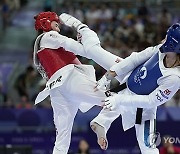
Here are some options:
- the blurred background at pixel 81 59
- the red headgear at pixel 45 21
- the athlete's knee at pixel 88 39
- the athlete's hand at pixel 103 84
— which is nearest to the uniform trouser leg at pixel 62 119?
the athlete's hand at pixel 103 84

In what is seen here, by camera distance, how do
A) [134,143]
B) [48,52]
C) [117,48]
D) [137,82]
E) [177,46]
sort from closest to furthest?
[177,46], [137,82], [48,52], [134,143], [117,48]

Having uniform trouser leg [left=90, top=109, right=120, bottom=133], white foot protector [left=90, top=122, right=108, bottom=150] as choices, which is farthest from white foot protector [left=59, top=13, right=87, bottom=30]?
white foot protector [left=90, top=122, right=108, bottom=150]

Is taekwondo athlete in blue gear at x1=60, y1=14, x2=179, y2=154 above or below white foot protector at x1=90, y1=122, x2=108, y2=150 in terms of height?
above

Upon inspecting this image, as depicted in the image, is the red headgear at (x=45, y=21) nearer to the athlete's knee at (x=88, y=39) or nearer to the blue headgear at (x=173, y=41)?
the athlete's knee at (x=88, y=39)

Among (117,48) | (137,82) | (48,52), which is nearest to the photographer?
(137,82)

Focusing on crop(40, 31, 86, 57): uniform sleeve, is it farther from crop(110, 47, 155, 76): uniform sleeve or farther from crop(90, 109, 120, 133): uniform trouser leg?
crop(90, 109, 120, 133): uniform trouser leg

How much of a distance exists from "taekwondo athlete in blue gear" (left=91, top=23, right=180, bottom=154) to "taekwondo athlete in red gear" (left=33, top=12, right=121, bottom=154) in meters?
0.30

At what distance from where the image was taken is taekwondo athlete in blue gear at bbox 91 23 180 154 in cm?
705

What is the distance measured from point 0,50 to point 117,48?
400cm

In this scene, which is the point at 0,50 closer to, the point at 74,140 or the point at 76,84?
the point at 74,140

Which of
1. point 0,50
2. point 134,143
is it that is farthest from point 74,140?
point 0,50

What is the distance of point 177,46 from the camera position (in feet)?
22.8

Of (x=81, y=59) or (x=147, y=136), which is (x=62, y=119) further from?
(x=81, y=59)

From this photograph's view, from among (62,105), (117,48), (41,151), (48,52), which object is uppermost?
(48,52)
